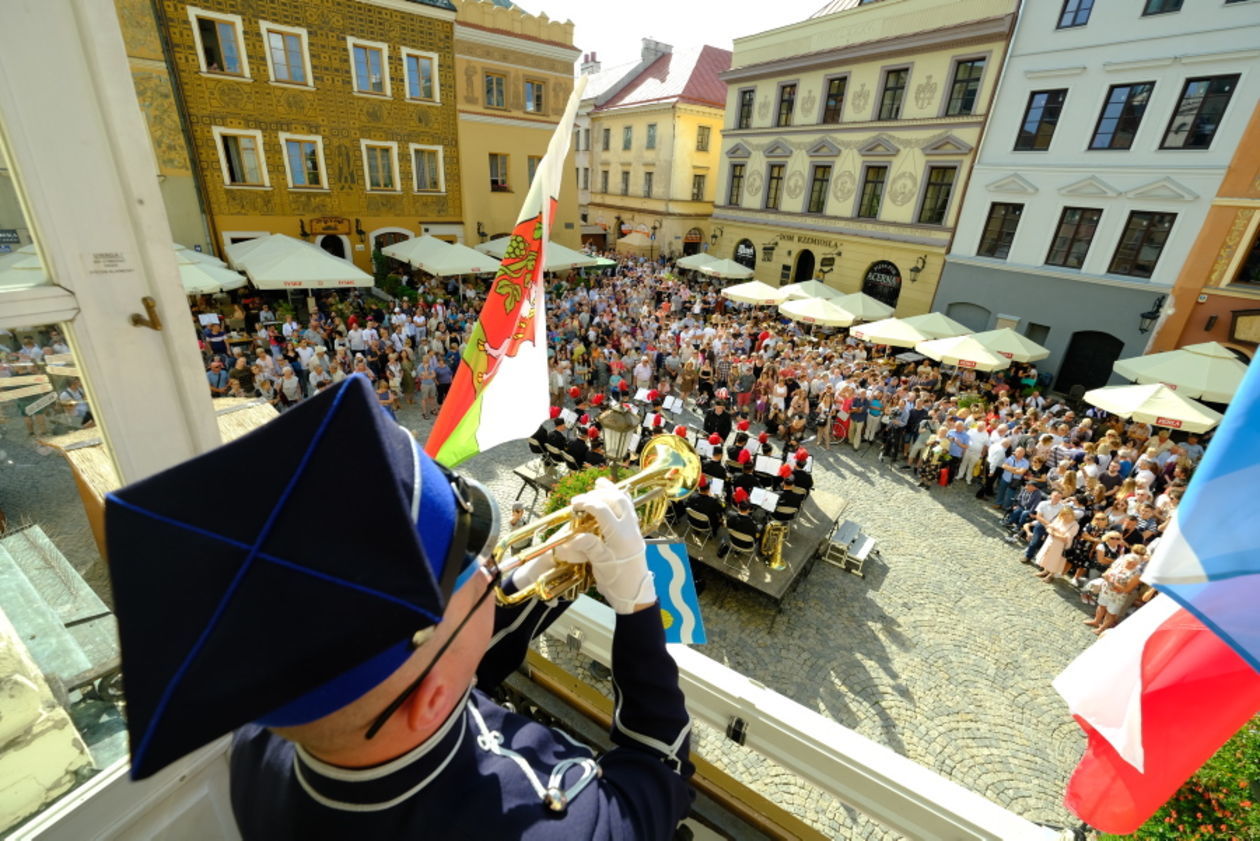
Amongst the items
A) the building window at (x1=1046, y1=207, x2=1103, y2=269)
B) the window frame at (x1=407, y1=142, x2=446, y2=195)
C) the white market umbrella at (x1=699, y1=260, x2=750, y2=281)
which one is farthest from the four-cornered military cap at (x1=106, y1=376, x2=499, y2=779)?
the window frame at (x1=407, y1=142, x2=446, y2=195)

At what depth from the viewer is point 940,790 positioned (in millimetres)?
2004

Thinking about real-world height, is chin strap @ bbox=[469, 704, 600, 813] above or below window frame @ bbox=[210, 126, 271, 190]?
below

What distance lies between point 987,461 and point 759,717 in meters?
11.0

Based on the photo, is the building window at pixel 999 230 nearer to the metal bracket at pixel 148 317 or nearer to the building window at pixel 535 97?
the building window at pixel 535 97

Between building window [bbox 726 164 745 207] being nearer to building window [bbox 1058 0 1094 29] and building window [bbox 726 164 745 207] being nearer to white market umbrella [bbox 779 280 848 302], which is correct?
white market umbrella [bbox 779 280 848 302]

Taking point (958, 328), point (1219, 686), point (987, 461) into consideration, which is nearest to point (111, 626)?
point (1219, 686)

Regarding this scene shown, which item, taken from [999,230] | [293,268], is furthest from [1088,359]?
[293,268]

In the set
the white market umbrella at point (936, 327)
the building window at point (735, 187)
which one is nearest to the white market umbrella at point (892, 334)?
the white market umbrella at point (936, 327)

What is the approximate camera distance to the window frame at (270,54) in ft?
59.0

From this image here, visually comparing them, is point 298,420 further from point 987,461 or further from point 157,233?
point 987,461

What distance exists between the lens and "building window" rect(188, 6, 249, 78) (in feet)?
56.2

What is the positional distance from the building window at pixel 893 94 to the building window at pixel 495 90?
15225mm

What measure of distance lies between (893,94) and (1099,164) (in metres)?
7.80

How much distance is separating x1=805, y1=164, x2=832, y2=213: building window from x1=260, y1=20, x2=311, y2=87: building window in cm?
1977
